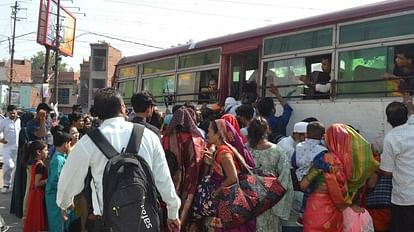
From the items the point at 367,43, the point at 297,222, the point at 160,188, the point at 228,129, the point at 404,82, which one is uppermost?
the point at 367,43

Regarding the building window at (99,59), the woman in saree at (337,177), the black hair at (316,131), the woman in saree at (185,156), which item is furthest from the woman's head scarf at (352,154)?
the building window at (99,59)

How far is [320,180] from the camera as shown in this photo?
4062 millimetres

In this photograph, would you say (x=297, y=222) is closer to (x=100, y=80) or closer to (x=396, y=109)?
(x=396, y=109)

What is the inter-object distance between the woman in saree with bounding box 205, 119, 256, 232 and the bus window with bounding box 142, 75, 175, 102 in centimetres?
512

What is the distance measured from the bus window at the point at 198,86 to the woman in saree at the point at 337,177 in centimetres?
406

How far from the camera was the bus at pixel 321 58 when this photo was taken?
530 cm

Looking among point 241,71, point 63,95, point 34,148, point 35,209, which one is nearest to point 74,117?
point 34,148

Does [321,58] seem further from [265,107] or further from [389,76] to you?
[389,76]

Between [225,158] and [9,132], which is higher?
[225,158]

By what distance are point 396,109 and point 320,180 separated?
3.21 feet

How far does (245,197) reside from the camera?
3992mm

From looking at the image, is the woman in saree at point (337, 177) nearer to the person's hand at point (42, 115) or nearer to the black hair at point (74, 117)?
the black hair at point (74, 117)

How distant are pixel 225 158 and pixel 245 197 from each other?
14.0 inches

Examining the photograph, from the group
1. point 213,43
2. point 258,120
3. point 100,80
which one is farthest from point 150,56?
point 100,80
